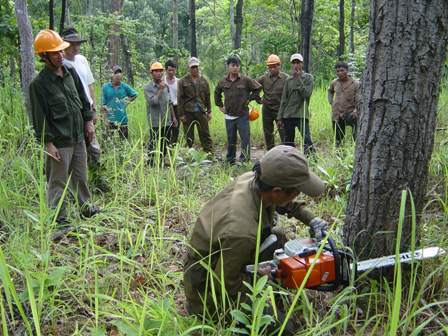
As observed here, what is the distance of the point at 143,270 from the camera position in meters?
2.70

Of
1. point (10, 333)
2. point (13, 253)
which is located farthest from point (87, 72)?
point (10, 333)

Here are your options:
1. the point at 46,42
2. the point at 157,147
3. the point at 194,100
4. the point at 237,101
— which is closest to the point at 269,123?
the point at 237,101

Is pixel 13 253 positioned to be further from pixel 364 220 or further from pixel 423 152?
pixel 423 152

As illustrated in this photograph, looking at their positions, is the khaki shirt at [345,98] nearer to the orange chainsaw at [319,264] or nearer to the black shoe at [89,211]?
the black shoe at [89,211]

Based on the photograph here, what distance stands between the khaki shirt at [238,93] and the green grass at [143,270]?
72.1 inches

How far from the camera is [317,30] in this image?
55.4 ft

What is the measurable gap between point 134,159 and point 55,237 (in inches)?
80.8

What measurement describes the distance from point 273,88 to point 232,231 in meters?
5.35

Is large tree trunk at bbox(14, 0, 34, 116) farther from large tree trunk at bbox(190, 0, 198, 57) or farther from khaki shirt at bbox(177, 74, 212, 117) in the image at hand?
large tree trunk at bbox(190, 0, 198, 57)

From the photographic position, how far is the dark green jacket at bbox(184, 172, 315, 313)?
2023 millimetres

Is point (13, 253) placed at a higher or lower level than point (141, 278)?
higher

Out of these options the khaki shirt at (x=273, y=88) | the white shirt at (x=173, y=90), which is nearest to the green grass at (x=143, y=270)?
the white shirt at (x=173, y=90)

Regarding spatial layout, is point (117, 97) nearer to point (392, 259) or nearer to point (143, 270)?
point (143, 270)

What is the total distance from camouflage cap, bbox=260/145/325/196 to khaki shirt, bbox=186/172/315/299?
5.3 inches
